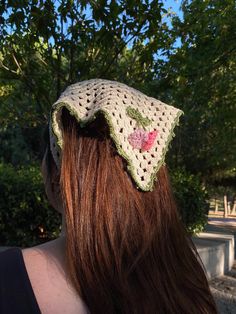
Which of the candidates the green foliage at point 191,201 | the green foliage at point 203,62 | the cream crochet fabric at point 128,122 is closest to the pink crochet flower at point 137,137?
the cream crochet fabric at point 128,122

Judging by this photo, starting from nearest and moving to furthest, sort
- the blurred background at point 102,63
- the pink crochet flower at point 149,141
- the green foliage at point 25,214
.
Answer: the pink crochet flower at point 149,141 → the blurred background at point 102,63 → the green foliage at point 25,214

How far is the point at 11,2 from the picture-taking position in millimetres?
4508

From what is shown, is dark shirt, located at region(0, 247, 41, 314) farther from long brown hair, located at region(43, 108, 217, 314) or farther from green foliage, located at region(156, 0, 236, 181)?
green foliage, located at region(156, 0, 236, 181)

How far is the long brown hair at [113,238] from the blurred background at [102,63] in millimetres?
3645

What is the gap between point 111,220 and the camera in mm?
1193

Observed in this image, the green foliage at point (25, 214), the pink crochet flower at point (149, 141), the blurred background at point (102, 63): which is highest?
the blurred background at point (102, 63)

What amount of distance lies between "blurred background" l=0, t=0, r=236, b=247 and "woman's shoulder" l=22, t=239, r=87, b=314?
12.4ft

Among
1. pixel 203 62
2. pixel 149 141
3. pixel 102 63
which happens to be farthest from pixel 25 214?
pixel 149 141

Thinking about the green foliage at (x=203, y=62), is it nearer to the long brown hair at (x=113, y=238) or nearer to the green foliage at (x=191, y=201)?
the green foliage at (x=191, y=201)

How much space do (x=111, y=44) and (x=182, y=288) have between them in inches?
162

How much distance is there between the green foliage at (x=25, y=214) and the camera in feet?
21.7

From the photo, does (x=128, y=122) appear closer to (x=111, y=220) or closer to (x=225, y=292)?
(x=111, y=220)

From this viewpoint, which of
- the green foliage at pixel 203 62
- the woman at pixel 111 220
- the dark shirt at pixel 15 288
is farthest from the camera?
the green foliage at pixel 203 62

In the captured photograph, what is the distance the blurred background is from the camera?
15.9 ft
